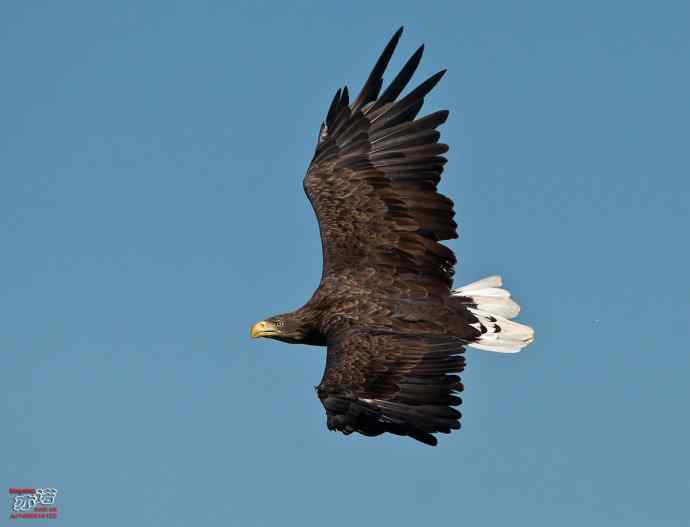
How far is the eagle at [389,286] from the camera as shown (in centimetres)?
997

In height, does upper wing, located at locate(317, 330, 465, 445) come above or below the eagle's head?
below

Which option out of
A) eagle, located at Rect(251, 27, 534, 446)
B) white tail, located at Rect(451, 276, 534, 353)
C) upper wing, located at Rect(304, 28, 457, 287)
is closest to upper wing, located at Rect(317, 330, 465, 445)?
eagle, located at Rect(251, 27, 534, 446)

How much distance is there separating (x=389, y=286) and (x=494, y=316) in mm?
1072

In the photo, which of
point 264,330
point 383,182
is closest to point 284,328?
point 264,330

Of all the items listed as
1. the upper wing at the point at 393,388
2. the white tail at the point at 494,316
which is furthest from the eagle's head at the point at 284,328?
the white tail at the point at 494,316

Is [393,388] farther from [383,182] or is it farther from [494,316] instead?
[383,182]

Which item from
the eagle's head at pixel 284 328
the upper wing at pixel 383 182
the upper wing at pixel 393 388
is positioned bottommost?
the upper wing at pixel 393 388

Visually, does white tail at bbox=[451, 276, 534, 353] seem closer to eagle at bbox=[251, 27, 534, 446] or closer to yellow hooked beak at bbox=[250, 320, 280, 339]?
eagle at bbox=[251, 27, 534, 446]

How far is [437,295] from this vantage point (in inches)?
436

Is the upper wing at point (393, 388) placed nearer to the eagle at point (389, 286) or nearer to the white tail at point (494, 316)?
the eagle at point (389, 286)

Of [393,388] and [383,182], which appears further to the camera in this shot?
[383,182]

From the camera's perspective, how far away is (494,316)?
450 inches

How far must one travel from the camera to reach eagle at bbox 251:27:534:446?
9.97 meters

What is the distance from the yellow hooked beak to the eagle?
0.5 inches
